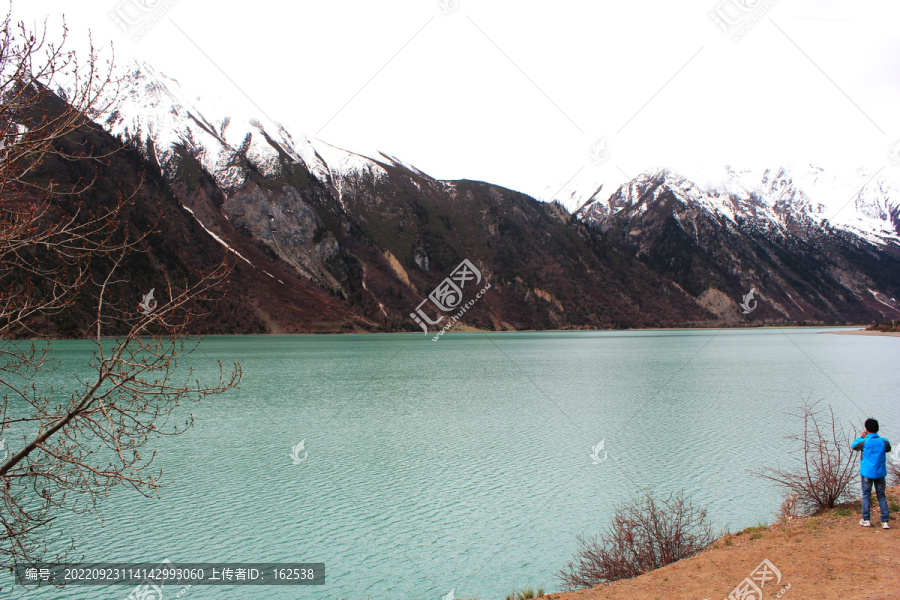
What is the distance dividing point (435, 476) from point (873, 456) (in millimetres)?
13038

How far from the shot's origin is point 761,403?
3456cm

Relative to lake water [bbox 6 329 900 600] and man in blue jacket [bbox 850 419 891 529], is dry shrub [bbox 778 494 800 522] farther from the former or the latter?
man in blue jacket [bbox 850 419 891 529]

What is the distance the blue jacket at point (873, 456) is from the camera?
35.4 feet

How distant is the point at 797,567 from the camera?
949cm

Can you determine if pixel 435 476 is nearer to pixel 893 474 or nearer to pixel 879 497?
pixel 879 497

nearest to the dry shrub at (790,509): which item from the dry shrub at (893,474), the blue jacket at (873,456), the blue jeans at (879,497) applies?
the blue jeans at (879,497)

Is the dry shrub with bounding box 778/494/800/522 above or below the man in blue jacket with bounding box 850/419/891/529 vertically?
below

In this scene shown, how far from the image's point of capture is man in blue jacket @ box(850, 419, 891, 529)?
1080cm

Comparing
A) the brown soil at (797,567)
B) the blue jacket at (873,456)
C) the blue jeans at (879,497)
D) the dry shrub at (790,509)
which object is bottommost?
the brown soil at (797,567)

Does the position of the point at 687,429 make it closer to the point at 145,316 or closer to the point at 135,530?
the point at 135,530

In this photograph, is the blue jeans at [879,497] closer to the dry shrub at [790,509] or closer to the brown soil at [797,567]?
the brown soil at [797,567]

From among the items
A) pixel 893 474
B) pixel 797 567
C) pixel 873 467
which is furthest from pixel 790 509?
pixel 893 474

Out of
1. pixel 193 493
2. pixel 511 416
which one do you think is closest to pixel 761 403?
pixel 511 416

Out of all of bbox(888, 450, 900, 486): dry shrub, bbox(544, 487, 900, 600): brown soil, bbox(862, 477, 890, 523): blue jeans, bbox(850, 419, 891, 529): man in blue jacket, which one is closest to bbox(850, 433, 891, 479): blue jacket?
bbox(850, 419, 891, 529): man in blue jacket
